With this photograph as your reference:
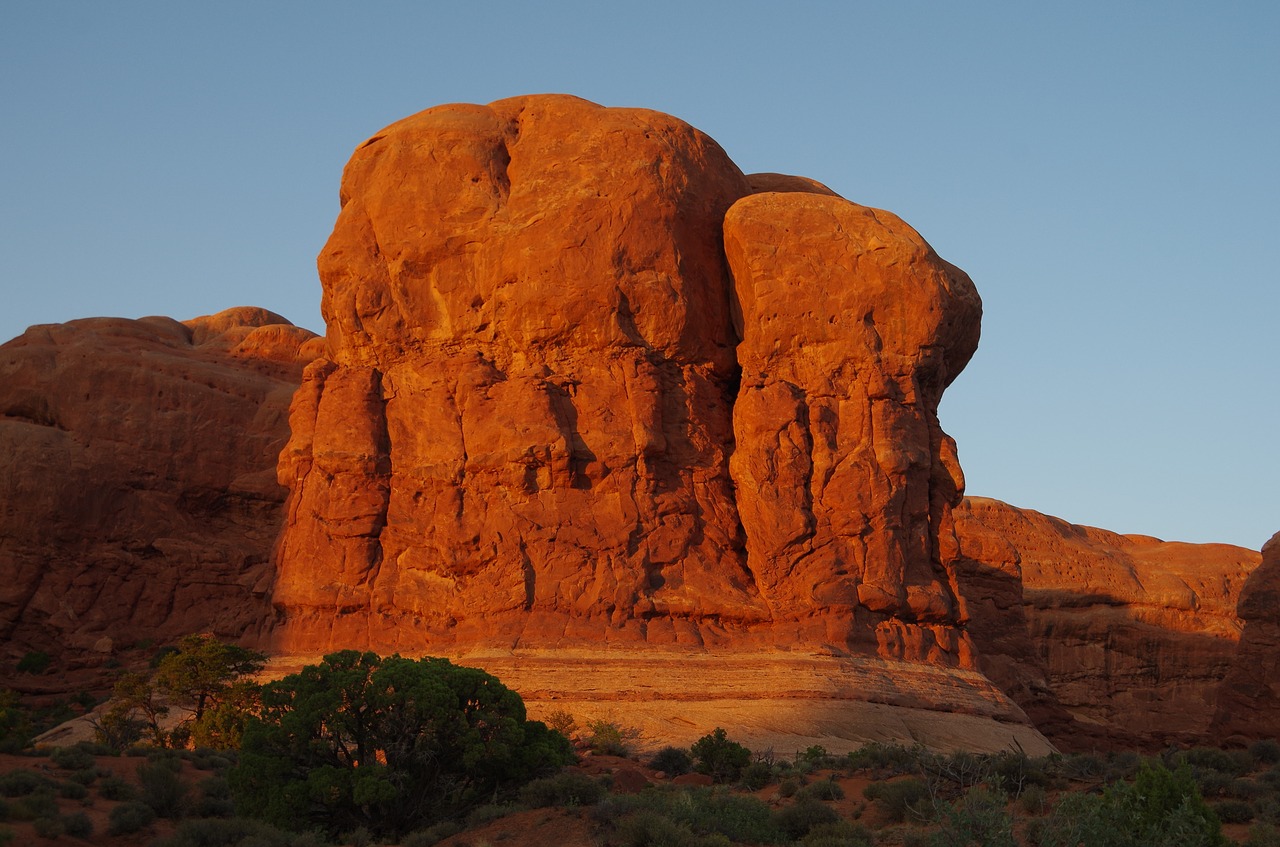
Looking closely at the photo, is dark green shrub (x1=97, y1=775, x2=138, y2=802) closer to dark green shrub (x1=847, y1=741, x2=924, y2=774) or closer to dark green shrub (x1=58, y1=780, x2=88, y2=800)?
dark green shrub (x1=58, y1=780, x2=88, y2=800)

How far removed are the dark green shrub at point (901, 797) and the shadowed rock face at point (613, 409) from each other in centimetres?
1171

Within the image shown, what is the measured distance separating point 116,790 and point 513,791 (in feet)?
20.3

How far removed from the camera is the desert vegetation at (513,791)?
58.2 ft

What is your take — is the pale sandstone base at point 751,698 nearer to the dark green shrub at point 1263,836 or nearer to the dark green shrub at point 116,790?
the dark green shrub at point 116,790

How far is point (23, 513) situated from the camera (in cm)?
3997

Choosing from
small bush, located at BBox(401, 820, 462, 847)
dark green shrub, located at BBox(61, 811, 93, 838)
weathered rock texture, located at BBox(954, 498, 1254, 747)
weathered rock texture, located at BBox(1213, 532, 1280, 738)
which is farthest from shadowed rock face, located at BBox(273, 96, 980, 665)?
weathered rock texture, located at BBox(954, 498, 1254, 747)

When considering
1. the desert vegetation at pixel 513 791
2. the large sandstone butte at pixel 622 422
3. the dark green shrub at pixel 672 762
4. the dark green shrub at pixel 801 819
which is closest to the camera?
the desert vegetation at pixel 513 791

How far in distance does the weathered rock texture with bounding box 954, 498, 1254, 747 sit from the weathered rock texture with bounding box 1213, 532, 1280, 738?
10.3m

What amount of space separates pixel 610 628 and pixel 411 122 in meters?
14.5

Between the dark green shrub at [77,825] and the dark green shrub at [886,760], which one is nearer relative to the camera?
the dark green shrub at [77,825]

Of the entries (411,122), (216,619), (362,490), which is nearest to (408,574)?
(362,490)

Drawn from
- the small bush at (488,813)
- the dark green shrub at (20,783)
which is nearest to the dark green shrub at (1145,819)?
the small bush at (488,813)

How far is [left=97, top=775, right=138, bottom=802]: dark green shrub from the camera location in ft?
73.4

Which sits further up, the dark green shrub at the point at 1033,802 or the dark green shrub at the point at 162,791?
the dark green shrub at the point at 1033,802
